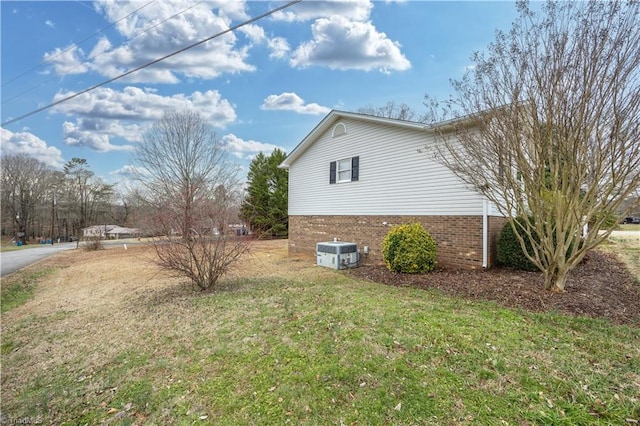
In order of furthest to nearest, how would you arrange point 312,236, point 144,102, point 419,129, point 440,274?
point 144,102
point 312,236
point 419,129
point 440,274

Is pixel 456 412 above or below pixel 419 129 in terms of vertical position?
below

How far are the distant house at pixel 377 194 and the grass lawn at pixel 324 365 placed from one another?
327cm

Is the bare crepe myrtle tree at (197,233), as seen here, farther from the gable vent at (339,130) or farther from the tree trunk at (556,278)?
the tree trunk at (556,278)

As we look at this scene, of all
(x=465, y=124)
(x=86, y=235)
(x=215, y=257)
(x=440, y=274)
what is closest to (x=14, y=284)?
(x=215, y=257)

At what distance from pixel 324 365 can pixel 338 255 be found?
6.41m

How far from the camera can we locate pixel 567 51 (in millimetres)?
4910

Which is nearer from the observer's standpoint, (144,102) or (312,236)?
(312,236)

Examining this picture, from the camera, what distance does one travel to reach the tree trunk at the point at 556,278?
18.5 feet

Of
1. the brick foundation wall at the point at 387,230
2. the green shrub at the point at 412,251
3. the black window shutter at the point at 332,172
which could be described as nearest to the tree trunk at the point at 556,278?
the brick foundation wall at the point at 387,230

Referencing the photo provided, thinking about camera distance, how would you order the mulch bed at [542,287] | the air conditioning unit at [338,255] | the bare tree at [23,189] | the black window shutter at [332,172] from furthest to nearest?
the bare tree at [23,189] < the black window shutter at [332,172] < the air conditioning unit at [338,255] < the mulch bed at [542,287]

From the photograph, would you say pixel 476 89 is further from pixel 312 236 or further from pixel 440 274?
pixel 312 236

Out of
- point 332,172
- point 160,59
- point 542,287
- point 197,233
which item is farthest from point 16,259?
point 542,287

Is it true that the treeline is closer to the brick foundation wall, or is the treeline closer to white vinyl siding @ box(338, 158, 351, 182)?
the brick foundation wall

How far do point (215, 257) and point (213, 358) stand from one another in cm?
334
